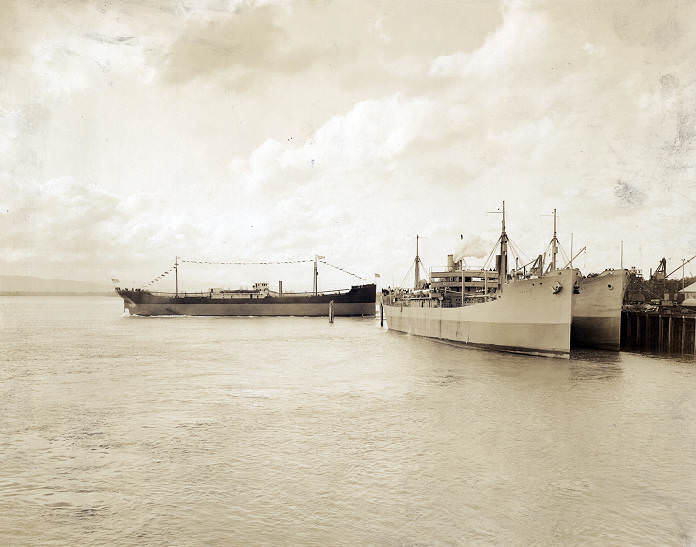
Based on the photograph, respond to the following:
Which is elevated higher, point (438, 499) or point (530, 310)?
point (530, 310)

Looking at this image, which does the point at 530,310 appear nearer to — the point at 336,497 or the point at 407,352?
the point at 407,352

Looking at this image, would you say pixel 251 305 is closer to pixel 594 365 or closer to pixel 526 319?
pixel 526 319

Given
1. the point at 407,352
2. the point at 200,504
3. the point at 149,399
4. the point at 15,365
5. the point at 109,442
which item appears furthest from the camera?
the point at 407,352

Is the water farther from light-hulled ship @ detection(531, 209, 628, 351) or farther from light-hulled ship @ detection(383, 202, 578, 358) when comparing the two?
light-hulled ship @ detection(531, 209, 628, 351)

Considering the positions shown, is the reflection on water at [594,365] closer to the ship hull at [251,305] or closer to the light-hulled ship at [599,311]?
the light-hulled ship at [599,311]

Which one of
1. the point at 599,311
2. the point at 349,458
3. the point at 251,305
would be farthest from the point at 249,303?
the point at 349,458

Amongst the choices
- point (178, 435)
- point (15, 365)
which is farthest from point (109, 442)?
point (15, 365)
